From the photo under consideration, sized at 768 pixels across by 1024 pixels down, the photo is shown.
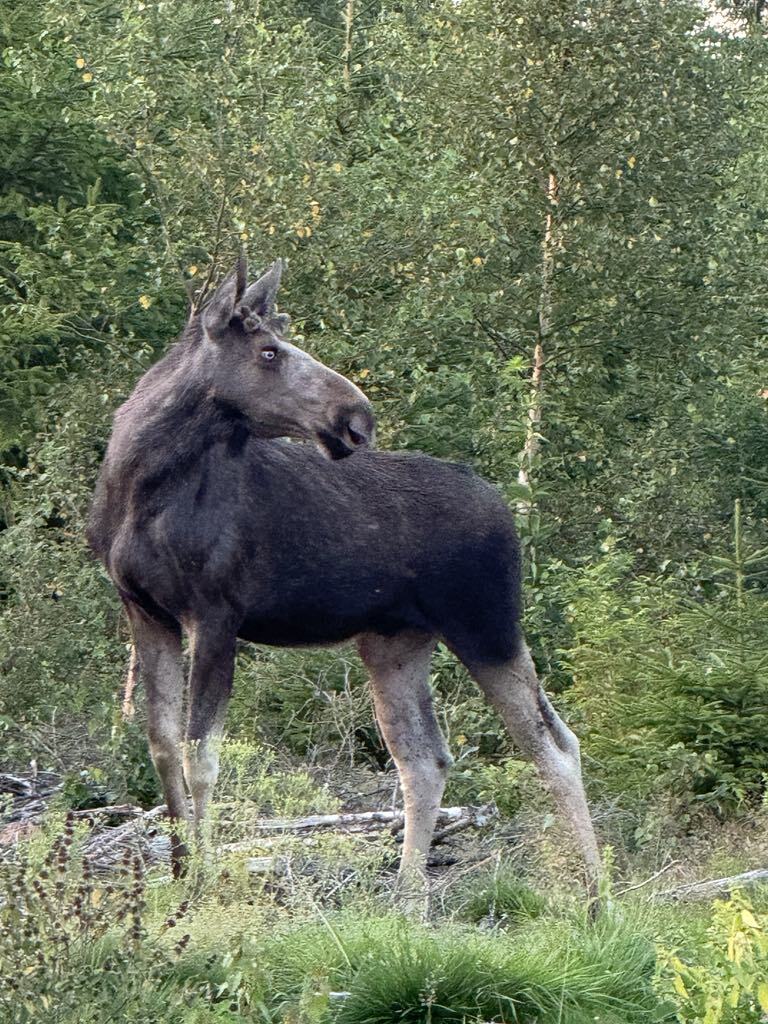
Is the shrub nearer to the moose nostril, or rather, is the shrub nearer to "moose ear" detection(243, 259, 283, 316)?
the moose nostril

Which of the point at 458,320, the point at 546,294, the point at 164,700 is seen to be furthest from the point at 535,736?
the point at 546,294

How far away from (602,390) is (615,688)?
7336 mm

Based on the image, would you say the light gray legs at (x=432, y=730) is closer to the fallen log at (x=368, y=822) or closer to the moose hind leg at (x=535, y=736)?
the moose hind leg at (x=535, y=736)

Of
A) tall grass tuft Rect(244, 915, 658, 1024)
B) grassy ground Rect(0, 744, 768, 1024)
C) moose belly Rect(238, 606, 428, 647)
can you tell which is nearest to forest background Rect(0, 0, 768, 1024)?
moose belly Rect(238, 606, 428, 647)

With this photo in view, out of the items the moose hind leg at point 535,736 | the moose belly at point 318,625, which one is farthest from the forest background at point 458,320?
the moose belly at point 318,625

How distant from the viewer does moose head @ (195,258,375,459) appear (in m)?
8.06

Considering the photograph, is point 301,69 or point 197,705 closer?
point 197,705

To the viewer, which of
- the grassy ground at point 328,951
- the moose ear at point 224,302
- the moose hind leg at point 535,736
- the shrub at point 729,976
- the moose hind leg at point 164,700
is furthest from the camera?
the moose hind leg at point 535,736

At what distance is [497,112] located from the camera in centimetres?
1638

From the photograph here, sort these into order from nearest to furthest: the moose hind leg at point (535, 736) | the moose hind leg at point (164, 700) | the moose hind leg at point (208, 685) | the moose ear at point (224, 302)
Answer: the moose hind leg at point (208, 685) < the moose hind leg at point (164, 700) < the moose ear at point (224, 302) < the moose hind leg at point (535, 736)

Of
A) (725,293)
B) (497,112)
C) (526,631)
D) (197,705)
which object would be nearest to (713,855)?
(197,705)

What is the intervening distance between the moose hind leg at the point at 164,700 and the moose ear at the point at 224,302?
1326 mm

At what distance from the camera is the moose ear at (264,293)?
322 inches

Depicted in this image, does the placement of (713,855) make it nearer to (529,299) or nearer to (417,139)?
(529,299)
